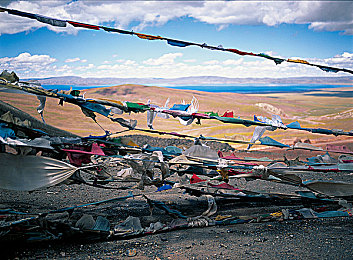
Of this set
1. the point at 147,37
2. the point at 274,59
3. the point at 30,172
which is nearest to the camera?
the point at 30,172

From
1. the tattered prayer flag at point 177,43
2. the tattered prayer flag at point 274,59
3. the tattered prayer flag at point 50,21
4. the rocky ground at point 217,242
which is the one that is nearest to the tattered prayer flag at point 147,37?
the tattered prayer flag at point 177,43

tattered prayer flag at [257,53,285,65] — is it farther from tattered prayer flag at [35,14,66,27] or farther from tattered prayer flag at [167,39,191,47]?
tattered prayer flag at [35,14,66,27]

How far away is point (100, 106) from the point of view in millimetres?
2572

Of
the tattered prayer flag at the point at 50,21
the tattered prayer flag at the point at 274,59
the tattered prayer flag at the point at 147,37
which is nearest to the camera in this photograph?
the tattered prayer flag at the point at 50,21

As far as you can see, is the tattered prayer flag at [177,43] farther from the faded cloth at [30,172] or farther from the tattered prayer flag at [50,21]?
the faded cloth at [30,172]

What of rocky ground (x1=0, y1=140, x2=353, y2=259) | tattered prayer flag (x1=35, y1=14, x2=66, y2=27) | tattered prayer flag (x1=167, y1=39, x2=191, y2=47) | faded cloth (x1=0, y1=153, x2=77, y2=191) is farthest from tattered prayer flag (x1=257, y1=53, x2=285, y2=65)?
faded cloth (x1=0, y1=153, x2=77, y2=191)

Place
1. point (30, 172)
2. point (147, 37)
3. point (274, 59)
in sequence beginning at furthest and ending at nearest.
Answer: point (274, 59)
point (147, 37)
point (30, 172)

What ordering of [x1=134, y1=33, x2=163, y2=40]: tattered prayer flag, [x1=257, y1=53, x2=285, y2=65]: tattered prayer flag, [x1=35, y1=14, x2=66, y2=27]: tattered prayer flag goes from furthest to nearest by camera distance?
[x1=257, y1=53, x2=285, y2=65]: tattered prayer flag, [x1=134, y1=33, x2=163, y2=40]: tattered prayer flag, [x1=35, y1=14, x2=66, y2=27]: tattered prayer flag

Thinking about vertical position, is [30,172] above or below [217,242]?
above

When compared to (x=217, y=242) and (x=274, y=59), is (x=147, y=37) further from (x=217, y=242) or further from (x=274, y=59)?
(x=217, y=242)

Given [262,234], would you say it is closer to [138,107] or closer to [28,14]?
[138,107]

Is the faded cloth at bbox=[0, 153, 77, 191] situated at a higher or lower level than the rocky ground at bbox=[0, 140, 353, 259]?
higher

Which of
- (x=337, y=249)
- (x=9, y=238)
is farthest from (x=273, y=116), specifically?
(x=9, y=238)

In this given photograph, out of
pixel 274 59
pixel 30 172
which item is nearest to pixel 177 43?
pixel 274 59
